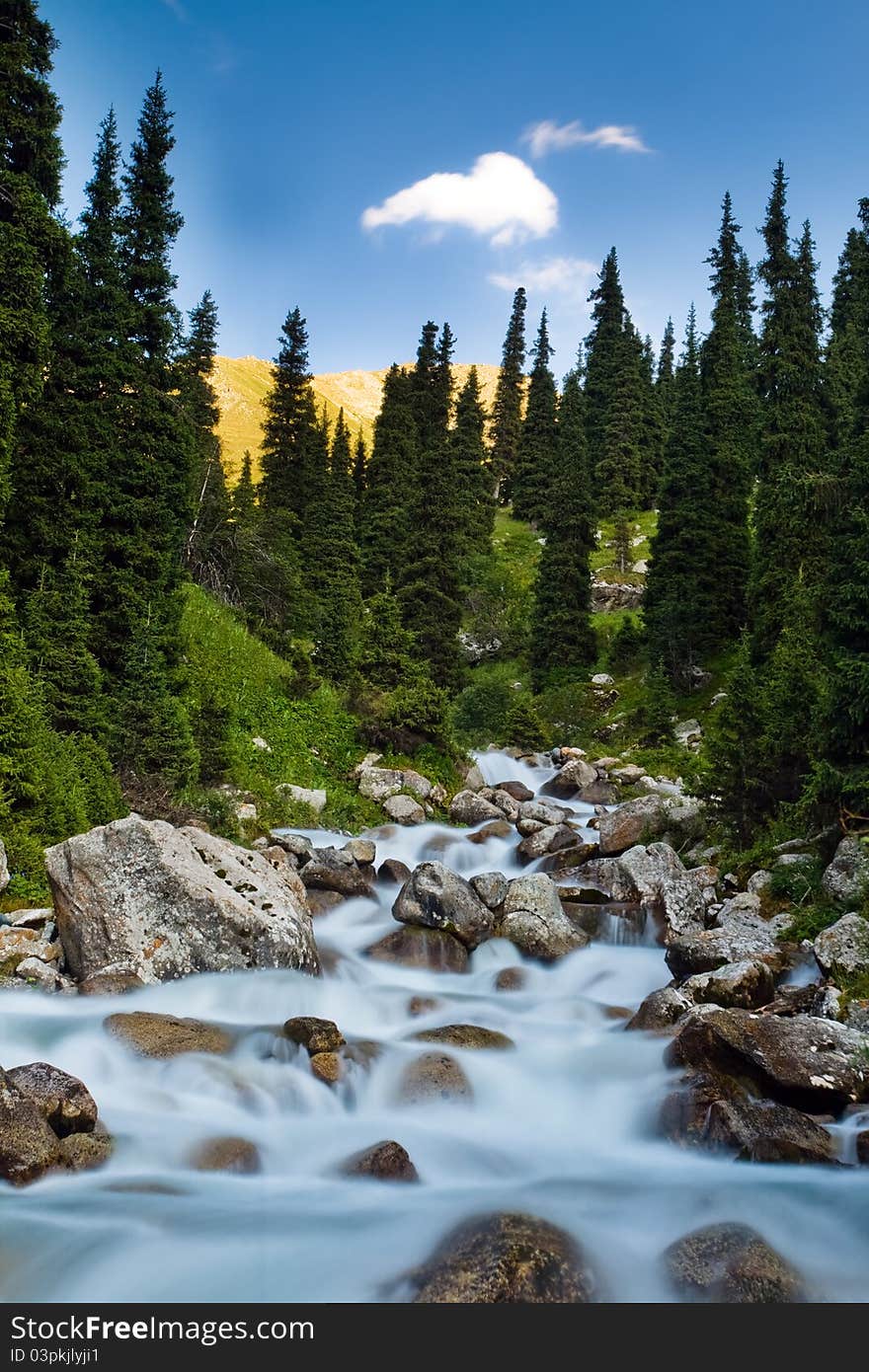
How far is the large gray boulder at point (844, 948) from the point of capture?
965cm

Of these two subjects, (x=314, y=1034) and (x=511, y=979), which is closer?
(x=314, y=1034)

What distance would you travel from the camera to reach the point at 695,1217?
6645mm

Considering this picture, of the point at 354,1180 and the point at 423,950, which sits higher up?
the point at 354,1180

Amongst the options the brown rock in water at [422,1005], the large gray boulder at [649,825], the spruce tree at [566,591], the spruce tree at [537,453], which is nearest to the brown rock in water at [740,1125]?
the brown rock in water at [422,1005]

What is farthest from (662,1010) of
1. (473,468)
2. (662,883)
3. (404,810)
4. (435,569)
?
(473,468)

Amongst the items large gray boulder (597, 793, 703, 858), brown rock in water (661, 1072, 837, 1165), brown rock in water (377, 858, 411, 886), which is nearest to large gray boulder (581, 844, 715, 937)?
large gray boulder (597, 793, 703, 858)

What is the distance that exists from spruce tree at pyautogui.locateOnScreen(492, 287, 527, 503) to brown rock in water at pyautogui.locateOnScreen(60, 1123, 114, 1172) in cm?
6629

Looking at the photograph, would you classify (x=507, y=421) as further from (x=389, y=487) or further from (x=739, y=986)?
(x=739, y=986)

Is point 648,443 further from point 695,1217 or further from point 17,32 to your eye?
point 695,1217

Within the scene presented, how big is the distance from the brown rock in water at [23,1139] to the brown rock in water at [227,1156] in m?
1.35

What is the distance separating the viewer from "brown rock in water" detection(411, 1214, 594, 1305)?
5059mm

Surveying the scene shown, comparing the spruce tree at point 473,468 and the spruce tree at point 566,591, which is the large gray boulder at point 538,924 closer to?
the spruce tree at point 566,591

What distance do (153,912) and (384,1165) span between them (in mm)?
4851

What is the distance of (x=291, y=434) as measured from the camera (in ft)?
172
